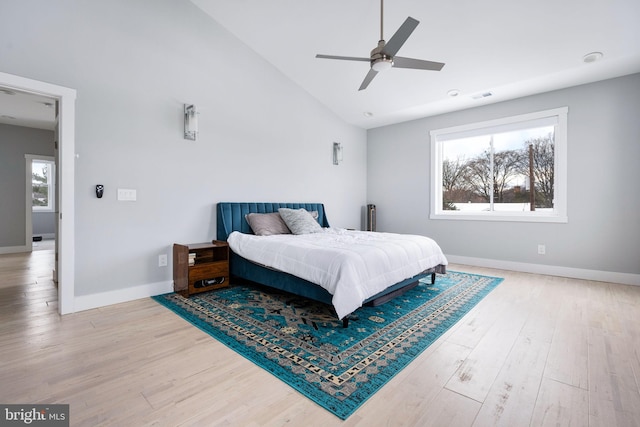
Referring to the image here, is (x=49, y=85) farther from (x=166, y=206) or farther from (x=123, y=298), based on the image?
(x=123, y=298)

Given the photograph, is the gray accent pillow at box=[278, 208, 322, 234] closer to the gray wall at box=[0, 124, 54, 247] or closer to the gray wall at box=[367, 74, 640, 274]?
the gray wall at box=[367, 74, 640, 274]

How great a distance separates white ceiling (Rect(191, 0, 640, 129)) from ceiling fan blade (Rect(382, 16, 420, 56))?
1108 mm

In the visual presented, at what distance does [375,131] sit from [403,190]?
149cm

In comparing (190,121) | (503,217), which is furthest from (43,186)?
(503,217)

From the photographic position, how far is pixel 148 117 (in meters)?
3.37

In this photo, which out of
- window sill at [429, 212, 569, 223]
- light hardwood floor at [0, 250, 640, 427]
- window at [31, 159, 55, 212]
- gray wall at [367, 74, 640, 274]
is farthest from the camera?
window at [31, 159, 55, 212]

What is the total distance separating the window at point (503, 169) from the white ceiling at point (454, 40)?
500 mm

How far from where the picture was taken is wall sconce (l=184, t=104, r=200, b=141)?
3607 millimetres

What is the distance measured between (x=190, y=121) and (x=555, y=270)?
5.49 metres

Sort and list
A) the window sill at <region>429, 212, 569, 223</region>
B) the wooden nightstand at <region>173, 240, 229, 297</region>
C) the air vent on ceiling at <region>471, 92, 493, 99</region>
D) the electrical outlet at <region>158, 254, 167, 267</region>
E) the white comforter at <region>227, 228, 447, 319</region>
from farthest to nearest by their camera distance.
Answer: the air vent on ceiling at <region>471, 92, 493, 99</region>, the window sill at <region>429, 212, 569, 223</region>, the electrical outlet at <region>158, 254, 167, 267</region>, the wooden nightstand at <region>173, 240, 229, 297</region>, the white comforter at <region>227, 228, 447, 319</region>

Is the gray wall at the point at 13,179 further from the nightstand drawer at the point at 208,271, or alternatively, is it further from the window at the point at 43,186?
the nightstand drawer at the point at 208,271

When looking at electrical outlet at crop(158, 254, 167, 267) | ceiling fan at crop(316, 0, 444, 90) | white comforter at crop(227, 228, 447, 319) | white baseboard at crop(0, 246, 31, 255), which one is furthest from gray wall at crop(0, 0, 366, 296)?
white baseboard at crop(0, 246, 31, 255)

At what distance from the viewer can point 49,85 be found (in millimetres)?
2727

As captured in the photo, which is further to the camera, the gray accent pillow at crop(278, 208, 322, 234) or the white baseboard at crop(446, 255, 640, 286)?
the gray accent pillow at crop(278, 208, 322, 234)
